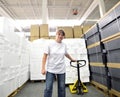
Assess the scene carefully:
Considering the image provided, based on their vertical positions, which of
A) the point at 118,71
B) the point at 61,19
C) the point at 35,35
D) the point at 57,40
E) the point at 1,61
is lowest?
the point at 118,71

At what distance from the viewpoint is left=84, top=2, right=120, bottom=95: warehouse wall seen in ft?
8.70

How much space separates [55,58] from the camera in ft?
7.52

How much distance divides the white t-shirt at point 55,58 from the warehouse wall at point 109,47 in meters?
1.09

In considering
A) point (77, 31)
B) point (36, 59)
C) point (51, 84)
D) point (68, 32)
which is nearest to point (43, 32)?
point (68, 32)

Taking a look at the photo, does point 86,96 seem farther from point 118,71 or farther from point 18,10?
point 18,10

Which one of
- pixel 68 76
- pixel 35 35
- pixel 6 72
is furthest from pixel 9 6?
pixel 6 72

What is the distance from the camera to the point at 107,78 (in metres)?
3.16

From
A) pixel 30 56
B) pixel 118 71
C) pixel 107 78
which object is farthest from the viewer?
pixel 30 56

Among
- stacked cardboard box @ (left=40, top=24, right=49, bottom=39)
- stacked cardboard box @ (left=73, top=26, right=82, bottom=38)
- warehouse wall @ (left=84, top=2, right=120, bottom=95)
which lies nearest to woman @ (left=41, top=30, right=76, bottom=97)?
warehouse wall @ (left=84, top=2, right=120, bottom=95)

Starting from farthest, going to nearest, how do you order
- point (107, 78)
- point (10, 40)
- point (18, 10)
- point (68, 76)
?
point (18, 10), point (68, 76), point (107, 78), point (10, 40)

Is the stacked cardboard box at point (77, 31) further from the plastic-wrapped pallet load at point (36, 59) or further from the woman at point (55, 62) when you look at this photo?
the woman at point (55, 62)

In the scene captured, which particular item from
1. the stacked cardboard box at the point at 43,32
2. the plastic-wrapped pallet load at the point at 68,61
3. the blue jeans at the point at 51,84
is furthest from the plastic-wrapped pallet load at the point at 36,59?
the blue jeans at the point at 51,84

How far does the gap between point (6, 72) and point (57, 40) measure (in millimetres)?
1188

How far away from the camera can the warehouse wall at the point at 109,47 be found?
8.70 feet
